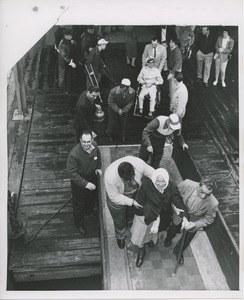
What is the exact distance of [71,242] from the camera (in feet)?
19.7

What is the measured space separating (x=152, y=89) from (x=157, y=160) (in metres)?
1.83

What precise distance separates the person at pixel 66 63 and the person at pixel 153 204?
13.6ft

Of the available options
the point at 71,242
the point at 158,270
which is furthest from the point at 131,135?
the point at 158,270

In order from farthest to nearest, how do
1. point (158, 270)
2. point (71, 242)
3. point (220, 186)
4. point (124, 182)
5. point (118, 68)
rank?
point (118, 68), point (220, 186), point (71, 242), point (158, 270), point (124, 182)

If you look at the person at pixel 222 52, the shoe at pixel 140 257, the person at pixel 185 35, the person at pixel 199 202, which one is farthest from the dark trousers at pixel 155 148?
A: the person at pixel 185 35

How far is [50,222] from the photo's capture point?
6.24 m

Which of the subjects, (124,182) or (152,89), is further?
(152,89)

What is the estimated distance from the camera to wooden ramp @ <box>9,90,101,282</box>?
578 centimetres

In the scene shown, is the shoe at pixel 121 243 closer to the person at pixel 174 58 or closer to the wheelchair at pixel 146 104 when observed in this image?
the wheelchair at pixel 146 104

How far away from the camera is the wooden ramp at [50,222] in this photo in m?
5.78

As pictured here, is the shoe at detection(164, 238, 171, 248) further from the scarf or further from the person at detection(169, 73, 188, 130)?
the person at detection(169, 73, 188, 130)

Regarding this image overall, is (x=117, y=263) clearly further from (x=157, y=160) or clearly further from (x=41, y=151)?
(x=41, y=151)

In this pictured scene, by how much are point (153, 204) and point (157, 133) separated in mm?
1456

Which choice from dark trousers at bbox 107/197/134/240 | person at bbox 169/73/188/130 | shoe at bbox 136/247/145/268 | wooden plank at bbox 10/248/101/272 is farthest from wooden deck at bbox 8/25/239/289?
person at bbox 169/73/188/130
